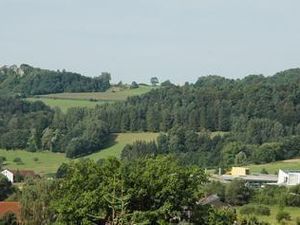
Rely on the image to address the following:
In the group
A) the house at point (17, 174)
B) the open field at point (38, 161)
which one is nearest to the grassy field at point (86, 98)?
the open field at point (38, 161)

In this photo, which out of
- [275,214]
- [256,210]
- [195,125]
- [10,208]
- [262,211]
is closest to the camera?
[10,208]

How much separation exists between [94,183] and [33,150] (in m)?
79.0

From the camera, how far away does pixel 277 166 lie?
291 feet

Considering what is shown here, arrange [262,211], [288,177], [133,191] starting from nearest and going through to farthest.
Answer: [133,191] < [262,211] < [288,177]

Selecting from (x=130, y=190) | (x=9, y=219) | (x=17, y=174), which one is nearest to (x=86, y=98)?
(x=17, y=174)

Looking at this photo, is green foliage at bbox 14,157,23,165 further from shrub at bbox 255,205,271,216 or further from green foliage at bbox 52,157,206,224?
green foliage at bbox 52,157,206,224

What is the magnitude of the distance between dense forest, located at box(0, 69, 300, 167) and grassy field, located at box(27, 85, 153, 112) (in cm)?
782

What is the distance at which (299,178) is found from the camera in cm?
7725

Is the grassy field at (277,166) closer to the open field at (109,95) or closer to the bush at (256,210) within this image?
the bush at (256,210)

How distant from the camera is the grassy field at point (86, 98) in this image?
136 m

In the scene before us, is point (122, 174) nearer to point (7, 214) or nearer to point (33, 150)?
point (7, 214)

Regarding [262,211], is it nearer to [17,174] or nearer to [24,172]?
[17,174]

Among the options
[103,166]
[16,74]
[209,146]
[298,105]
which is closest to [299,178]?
[209,146]

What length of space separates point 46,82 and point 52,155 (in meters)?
59.0
